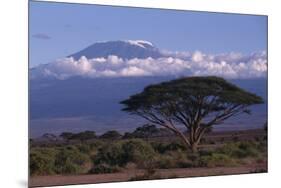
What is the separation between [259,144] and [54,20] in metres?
3.09

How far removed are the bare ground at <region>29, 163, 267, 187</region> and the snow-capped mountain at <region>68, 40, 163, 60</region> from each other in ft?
4.62

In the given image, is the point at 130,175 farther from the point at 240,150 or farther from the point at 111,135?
the point at 240,150

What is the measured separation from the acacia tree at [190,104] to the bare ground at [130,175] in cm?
32

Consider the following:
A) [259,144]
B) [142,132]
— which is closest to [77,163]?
[142,132]

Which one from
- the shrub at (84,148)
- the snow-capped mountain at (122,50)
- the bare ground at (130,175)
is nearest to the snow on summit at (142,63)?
the snow-capped mountain at (122,50)

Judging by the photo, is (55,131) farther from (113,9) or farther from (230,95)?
(230,95)

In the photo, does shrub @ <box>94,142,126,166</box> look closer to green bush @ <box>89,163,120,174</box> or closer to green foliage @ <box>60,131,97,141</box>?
green bush @ <box>89,163,120,174</box>

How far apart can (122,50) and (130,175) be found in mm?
1514

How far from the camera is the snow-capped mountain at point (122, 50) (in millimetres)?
6070

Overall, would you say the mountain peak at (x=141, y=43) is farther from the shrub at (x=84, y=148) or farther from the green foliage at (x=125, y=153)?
the shrub at (x=84, y=148)

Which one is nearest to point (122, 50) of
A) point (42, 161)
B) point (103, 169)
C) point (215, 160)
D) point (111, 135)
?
point (111, 135)

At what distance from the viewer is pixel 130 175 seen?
6254 millimetres

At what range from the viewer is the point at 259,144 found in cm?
680

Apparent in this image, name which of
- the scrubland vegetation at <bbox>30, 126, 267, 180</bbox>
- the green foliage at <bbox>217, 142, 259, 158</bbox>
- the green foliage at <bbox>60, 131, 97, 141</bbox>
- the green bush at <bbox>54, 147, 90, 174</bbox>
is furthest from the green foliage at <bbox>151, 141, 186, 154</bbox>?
the green bush at <bbox>54, 147, 90, 174</bbox>
